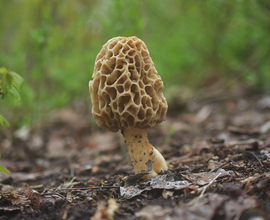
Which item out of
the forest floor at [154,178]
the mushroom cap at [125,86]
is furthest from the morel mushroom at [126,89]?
Result: the forest floor at [154,178]

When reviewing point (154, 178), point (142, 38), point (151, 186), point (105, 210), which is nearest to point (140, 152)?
point (154, 178)

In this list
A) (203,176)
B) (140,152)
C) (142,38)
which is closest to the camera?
(203,176)

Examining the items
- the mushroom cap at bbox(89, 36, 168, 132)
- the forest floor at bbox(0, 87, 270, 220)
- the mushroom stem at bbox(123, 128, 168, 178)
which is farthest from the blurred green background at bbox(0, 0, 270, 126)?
the mushroom stem at bbox(123, 128, 168, 178)

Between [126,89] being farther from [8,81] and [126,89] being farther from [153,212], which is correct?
[153,212]

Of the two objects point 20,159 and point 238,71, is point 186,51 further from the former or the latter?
point 20,159

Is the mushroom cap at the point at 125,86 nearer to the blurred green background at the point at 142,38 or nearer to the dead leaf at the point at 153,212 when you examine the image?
the dead leaf at the point at 153,212

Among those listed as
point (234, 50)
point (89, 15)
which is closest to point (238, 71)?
point (234, 50)

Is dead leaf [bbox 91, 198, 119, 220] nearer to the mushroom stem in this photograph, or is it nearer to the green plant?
the mushroom stem
